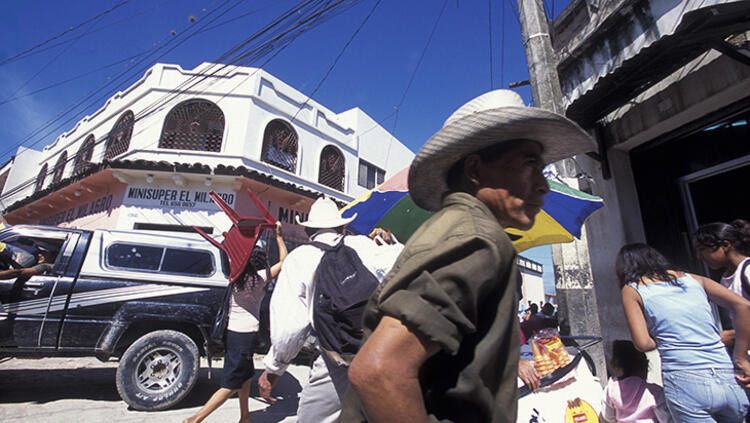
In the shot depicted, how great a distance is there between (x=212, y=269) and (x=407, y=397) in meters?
5.08

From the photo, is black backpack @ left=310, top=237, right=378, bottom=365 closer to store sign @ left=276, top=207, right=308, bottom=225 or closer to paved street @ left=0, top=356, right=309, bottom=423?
paved street @ left=0, top=356, right=309, bottom=423

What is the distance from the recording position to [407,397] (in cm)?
75

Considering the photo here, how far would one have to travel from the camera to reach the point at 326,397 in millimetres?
2082

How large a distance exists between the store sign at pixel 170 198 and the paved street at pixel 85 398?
481 centimetres

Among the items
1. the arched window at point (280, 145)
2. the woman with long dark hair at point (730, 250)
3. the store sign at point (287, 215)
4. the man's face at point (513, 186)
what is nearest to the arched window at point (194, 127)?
the arched window at point (280, 145)

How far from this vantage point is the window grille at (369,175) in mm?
15265

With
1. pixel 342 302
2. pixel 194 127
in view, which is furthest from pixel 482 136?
pixel 194 127

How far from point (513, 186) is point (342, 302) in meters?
1.24

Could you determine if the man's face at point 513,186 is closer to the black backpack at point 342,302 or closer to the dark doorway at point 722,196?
the black backpack at point 342,302

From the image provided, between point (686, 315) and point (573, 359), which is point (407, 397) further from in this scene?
point (686, 315)

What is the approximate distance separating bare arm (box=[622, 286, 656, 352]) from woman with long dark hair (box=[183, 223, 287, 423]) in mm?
2938

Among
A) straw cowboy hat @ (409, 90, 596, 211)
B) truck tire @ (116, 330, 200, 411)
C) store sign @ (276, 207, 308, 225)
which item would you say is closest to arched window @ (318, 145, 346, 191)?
store sign @ (276, 207, 308, 225)

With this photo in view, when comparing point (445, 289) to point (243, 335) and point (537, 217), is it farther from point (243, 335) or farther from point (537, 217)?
point (537, 217)

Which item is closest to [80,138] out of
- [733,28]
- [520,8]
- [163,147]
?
[163,147]
